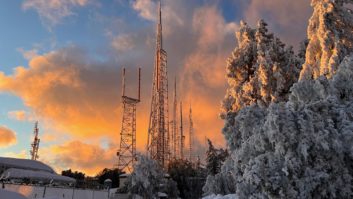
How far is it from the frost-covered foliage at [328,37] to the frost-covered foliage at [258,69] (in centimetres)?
307

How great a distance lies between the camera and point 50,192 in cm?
2523

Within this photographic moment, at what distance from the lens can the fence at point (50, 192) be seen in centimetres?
2403

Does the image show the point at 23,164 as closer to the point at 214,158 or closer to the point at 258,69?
the point at 214,158

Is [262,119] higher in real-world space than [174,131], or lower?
lower

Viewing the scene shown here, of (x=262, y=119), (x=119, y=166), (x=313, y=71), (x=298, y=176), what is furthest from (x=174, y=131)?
(x=298, y=176)

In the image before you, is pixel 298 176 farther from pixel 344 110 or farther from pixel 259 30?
pixel 259 30

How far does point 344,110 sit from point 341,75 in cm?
260

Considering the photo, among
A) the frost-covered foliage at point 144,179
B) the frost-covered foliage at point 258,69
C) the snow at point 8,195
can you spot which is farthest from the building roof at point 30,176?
the snow at point 8,195

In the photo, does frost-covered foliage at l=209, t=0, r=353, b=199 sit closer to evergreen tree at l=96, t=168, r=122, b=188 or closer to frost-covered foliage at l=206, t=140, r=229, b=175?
frost-covered foliage at l=206, t=140, r=229, b=175

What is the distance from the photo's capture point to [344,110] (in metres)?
13.2

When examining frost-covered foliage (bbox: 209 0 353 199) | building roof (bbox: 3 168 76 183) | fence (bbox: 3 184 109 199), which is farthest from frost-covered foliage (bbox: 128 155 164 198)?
frost-covered foliage (bbox: 209 0 353 199)

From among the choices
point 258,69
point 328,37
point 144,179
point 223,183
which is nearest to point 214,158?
point 144,179

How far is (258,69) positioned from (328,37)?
5.41 m

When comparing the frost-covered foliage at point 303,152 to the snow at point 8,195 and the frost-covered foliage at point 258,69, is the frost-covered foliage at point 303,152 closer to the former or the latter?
the snow at point 8,195
